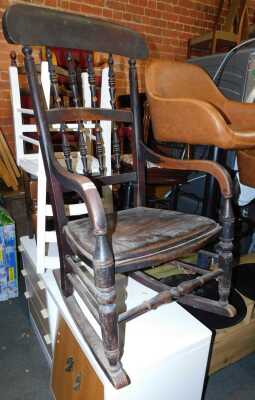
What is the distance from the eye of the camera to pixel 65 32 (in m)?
0.91

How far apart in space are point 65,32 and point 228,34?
93.6 inches

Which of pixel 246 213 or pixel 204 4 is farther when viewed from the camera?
pixel 204 4

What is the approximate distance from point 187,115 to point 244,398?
3.62 feet

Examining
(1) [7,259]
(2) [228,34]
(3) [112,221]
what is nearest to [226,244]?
(3) [112,221]

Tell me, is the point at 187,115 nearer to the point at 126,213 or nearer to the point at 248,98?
the point at 126,213

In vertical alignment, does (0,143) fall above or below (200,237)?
above

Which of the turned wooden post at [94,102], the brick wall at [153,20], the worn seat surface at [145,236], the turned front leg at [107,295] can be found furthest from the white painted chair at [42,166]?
the brick wall at [153,20]

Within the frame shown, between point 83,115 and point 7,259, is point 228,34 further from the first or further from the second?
point 7,259

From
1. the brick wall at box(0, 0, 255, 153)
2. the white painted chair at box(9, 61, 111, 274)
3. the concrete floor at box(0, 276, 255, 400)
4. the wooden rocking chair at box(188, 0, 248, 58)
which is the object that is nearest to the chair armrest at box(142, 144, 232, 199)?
the white painted chair at box(9, 61, 111, 274)

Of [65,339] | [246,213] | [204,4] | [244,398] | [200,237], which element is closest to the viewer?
[200,237]

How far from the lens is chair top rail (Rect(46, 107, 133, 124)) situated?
0.91 metres

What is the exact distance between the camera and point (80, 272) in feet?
2.93

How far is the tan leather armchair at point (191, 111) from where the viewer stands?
0.90 m

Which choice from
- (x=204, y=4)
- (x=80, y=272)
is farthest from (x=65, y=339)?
(x=204, y=4)
